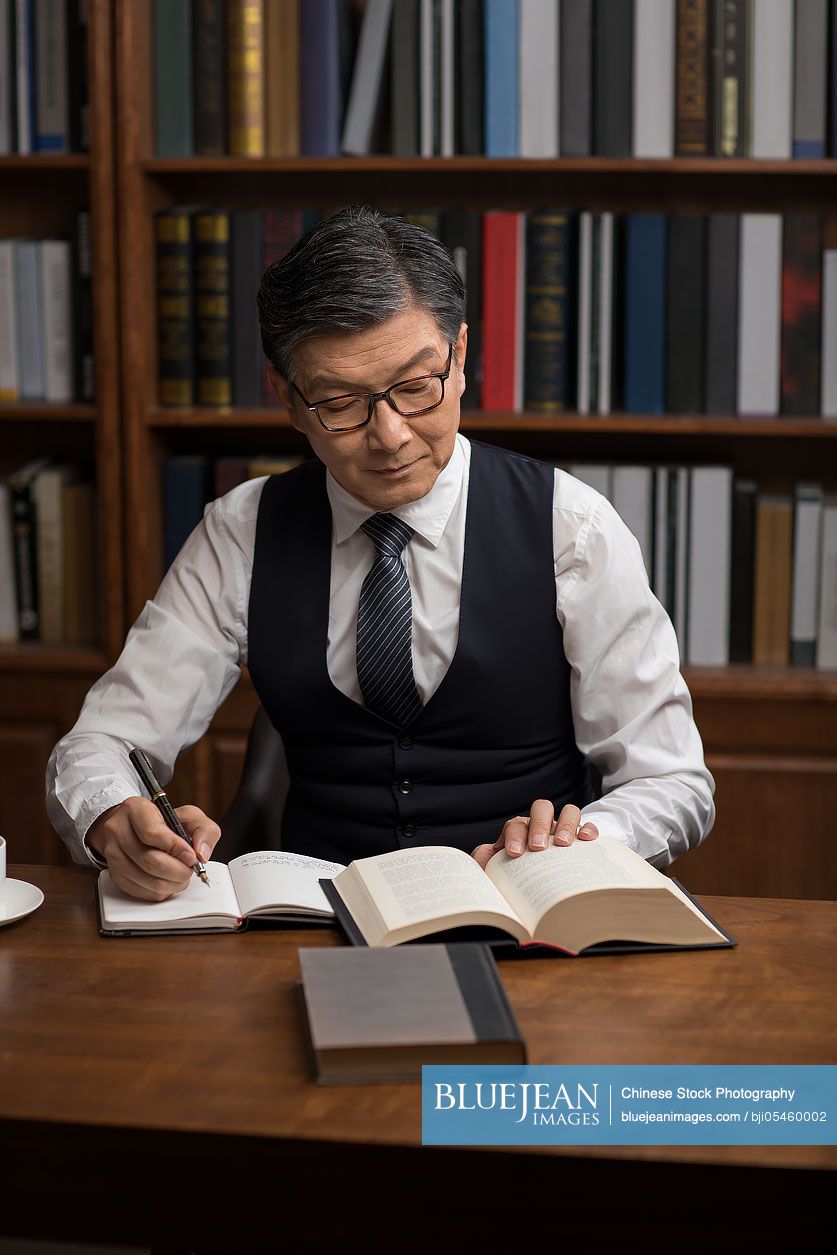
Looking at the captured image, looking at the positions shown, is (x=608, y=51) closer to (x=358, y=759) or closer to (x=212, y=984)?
(x=358, y=759)

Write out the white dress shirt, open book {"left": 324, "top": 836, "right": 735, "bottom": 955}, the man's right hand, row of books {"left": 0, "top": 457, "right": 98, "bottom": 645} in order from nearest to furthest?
1. open book {"left": 324, "top": 836, "right": 735, "bottom": 955}
2. the man's right hand
3. the white dress shirt
4. row of books {"left": 0, "top": 457, "right": 98, "bottom": 645}

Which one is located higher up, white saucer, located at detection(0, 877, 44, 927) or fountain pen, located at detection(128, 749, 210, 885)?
fountain pen, located at detection(128, 749, 210, 885)

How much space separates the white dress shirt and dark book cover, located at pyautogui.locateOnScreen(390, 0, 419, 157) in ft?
3.07

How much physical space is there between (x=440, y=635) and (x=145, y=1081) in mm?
853

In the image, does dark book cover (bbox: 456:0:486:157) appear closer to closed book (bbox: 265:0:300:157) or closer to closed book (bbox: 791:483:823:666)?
closed book (bbox: 265:0:300:157)

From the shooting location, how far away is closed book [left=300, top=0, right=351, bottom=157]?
2.43 m

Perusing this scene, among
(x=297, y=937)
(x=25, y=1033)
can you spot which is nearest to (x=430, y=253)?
(x=297, y=937)

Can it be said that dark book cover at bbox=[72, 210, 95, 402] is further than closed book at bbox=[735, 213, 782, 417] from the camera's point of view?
Yes

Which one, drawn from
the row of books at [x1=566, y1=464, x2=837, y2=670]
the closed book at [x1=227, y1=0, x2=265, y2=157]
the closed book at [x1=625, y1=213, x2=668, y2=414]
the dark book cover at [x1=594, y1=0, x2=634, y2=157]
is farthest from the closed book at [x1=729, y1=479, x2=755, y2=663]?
the closed book at [x1=227, y1=0, x2=265, y2=157]

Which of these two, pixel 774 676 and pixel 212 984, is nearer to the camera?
pixel 212 984

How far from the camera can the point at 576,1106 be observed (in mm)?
928

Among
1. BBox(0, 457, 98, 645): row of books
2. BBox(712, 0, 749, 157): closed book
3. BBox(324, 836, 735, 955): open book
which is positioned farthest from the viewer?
BBox(0, 457, 98, 645): row of books

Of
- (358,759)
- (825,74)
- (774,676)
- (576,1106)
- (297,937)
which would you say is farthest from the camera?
(774,676)

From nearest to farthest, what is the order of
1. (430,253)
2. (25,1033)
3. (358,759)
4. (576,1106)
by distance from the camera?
(576,1106) → (25,1033) → (430,253) → (358,759)
